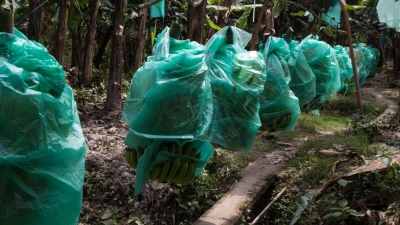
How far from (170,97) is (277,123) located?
Result: 1.89 metres

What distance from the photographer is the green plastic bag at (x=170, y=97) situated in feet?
8.17

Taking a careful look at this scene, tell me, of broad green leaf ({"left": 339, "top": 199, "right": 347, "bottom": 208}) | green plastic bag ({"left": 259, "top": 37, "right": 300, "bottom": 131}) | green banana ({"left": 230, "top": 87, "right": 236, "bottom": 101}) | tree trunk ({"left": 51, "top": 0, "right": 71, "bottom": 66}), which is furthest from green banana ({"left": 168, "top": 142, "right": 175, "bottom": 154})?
tree trunk ({"left": 51, "top": 0, "right": 71, "bottom": 66})

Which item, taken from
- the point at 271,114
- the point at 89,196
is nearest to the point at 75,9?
the point at 89,196

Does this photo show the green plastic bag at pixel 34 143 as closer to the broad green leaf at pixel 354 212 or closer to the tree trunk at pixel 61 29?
the broad green leaf at pixel 354 212

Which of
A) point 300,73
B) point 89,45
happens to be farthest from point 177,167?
point 89,45

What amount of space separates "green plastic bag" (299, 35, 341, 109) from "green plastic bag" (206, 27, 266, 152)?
2.14m

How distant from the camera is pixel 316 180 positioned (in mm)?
4582

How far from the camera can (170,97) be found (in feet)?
8.22

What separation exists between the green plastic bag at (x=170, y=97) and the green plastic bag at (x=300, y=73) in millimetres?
2469

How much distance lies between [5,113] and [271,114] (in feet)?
8.41

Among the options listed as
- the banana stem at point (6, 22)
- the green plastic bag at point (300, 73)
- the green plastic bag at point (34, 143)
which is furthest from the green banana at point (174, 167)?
the green plastic bag at point (300, 73)

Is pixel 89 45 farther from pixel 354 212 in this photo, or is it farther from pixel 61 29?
pixel 354 212

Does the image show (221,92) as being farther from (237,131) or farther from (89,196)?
(89,196)

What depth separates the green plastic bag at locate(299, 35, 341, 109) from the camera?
17.5 ft
